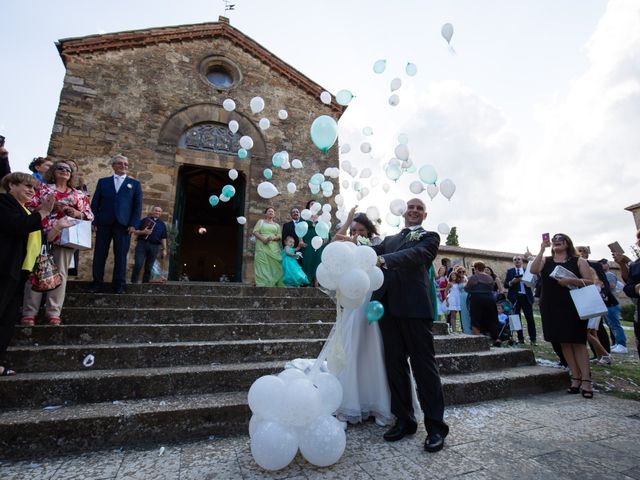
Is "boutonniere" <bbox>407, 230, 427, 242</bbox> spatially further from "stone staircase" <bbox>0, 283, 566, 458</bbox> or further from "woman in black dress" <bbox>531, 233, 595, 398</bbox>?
"woman in black dress" <bbox>531, 233, 595, 398</bbox>

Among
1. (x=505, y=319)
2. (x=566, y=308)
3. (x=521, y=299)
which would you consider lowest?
(x=505, y=319)

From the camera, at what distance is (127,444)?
2395 mm

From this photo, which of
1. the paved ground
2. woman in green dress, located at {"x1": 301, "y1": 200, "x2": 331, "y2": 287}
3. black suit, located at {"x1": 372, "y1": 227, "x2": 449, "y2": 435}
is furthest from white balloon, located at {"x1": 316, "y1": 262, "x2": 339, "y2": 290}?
woman in green dress, located at {"x1": 301, "y1": 200, "x2": 331, "y2": 287}

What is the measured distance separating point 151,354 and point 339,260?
2195mm

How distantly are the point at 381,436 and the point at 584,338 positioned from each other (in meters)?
2.74

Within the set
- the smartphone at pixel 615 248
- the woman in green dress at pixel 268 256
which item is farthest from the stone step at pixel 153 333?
the smartphone at pixel 615 248

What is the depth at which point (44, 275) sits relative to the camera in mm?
3229

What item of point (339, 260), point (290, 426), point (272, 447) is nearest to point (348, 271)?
point (339, 260)

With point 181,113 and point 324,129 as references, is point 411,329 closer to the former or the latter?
point 324,129

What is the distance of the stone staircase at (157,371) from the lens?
7.82 feet

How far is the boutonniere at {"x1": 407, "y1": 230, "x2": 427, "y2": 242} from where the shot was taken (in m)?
2.77

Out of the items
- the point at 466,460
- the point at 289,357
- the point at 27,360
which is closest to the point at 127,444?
the point at 27,360

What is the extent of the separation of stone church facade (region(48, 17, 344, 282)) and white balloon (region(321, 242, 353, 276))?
260 inches

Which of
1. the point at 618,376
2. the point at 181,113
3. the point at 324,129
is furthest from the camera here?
the point at 181,113
